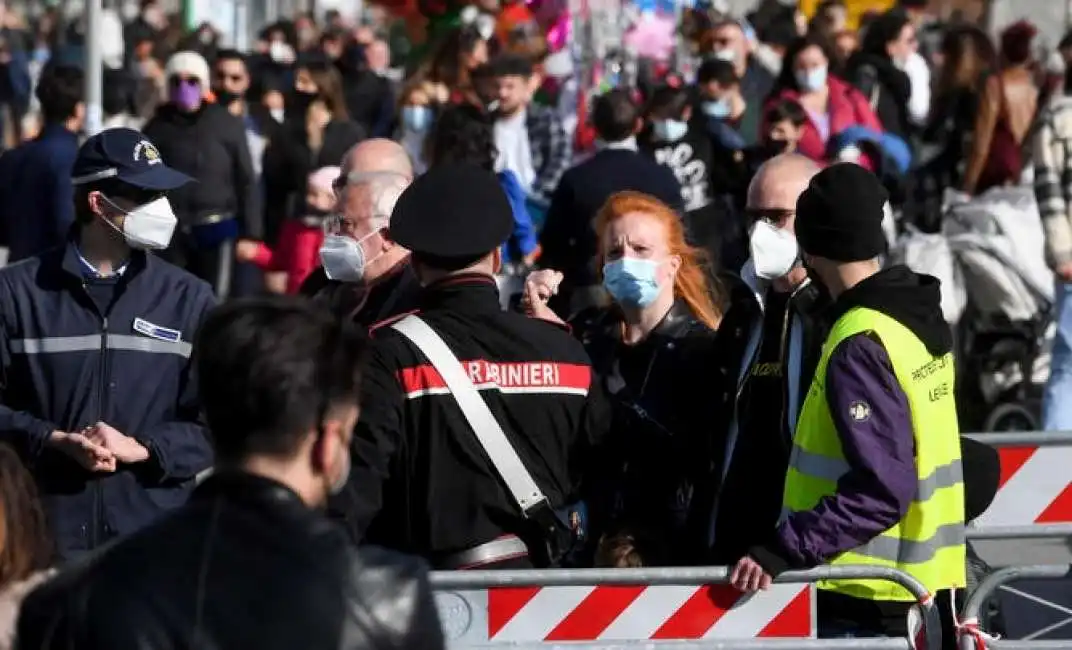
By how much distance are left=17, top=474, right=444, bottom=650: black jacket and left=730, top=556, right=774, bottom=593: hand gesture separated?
2.44 metres

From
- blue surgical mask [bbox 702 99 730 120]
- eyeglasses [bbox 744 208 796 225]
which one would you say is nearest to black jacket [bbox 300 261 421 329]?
eyeglasses [bbox 744 208 796 225]

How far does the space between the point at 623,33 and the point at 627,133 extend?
7.54 metres

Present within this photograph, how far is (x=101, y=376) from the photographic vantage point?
20.2 feet

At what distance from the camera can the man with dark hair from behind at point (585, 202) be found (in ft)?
32.9

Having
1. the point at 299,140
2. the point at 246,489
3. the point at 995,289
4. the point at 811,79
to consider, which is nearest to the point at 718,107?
the point at 811,79

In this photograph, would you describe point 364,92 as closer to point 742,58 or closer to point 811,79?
point 742,58

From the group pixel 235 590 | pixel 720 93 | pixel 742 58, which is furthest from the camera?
pixel 742 58

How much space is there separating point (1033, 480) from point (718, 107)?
6119mm

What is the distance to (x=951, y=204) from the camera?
1286 centimetres

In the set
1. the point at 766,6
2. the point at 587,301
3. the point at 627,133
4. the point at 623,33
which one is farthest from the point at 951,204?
the point at 766,6

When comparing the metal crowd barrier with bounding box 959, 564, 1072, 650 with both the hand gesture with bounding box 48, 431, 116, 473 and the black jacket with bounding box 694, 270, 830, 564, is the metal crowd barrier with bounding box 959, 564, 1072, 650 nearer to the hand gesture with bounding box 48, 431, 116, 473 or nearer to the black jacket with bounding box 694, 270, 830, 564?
the black jacket with bounding box 694, 270, 830, 564

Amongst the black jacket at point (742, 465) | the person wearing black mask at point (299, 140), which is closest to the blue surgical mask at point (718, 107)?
the person wearing black mask at point (299, 140)

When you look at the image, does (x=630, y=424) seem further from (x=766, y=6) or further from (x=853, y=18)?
(x=853, y=18)

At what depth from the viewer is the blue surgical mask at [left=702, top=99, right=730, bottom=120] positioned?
13.1m
